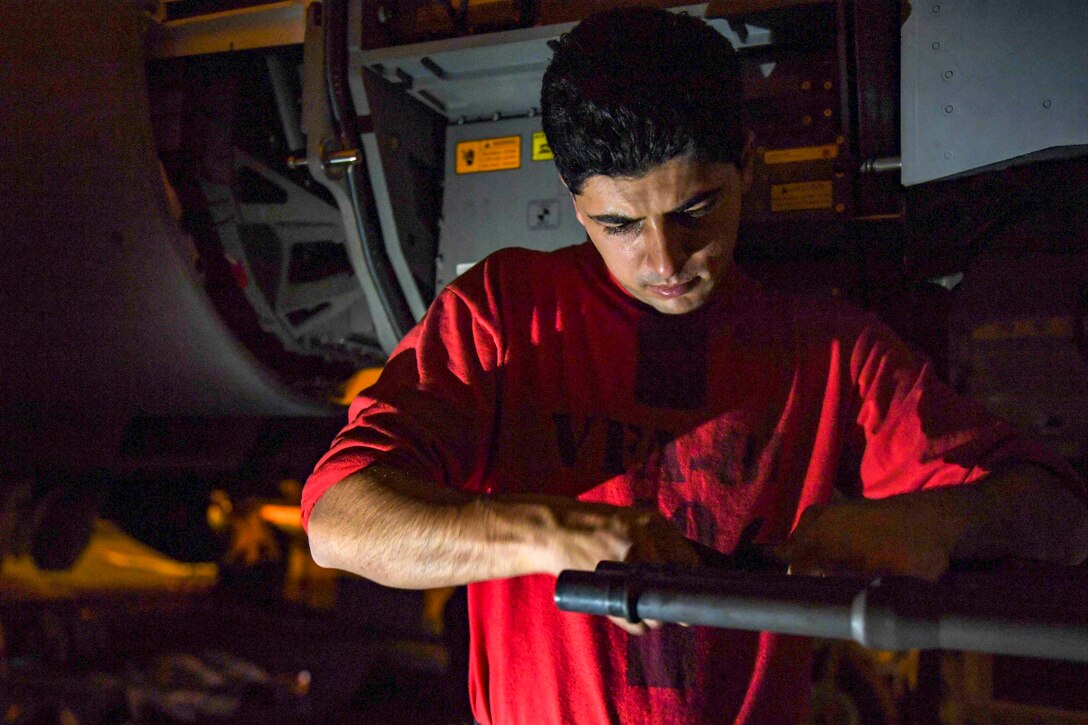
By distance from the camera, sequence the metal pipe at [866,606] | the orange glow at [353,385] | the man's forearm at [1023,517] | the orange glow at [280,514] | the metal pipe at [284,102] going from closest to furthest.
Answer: the metal pipe at [866,606]
the man's forearm at [1023,517]
the metal pipe at [284,102]
the orange glow at [353,385]
the orange glow at [280,514]

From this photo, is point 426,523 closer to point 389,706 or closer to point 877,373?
point 877,373

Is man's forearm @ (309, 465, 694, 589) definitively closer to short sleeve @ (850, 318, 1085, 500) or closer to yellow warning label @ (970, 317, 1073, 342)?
short sleeve @ (850, 318, 1085, 500)

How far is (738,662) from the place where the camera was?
122 centimetres

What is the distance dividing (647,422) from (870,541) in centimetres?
45

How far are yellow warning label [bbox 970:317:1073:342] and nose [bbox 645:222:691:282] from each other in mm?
769

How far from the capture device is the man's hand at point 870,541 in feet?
2.89

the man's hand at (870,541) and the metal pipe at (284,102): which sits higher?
the metal pipe at (284,102)

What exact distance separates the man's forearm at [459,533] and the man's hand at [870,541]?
14 centimetres

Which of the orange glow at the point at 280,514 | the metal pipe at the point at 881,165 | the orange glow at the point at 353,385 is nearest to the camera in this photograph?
the metal pipe at the point at 881,165

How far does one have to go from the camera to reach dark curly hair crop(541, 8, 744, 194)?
3.69 feet

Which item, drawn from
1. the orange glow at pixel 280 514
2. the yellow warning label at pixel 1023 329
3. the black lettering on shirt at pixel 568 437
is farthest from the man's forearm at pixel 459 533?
the orange glow at pixel 280 514

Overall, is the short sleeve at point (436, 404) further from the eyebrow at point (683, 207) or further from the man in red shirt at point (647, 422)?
the eyebrow at point (683, 207)

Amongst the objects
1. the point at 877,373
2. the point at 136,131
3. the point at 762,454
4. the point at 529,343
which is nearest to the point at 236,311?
the point at 136,131

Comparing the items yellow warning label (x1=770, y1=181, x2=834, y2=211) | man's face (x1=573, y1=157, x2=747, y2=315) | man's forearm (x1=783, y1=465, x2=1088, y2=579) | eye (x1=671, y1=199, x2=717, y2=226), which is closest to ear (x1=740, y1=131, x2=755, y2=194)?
man's face (x1=573, y1=157, x2=747, y2=315)
